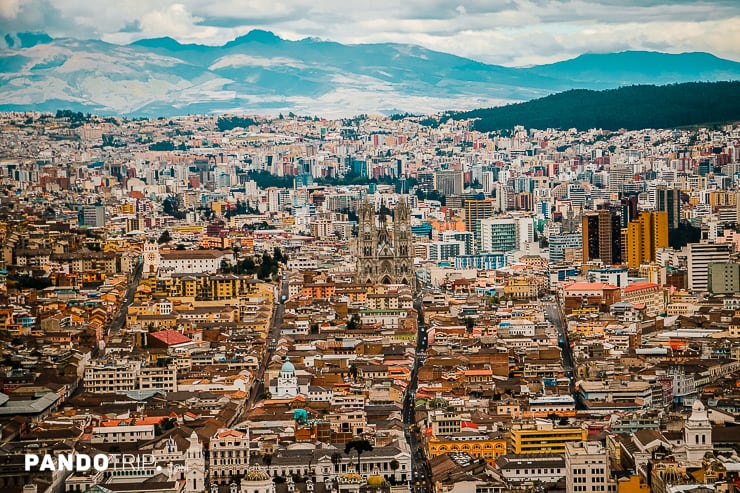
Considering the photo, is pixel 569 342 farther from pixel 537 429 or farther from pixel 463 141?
pixel 463 141

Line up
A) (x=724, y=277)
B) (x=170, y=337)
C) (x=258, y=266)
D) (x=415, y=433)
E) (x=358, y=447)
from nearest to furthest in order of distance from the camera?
1. (x=358, y=447)
2. (x=415, y=433)
3. (x=170, y=337)
4. (x=724, y=277)
5. (x=258, y=266)

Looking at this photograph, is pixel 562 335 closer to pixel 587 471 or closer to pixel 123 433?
pixel 123 433

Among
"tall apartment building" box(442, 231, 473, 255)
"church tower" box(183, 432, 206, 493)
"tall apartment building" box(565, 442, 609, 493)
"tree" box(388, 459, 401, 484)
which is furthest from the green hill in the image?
"tall apartment building" box(565, 442, 609, 493)

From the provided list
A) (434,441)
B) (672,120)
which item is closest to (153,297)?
(434,441)

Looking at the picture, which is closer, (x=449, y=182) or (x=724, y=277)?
(x=724, y=277)

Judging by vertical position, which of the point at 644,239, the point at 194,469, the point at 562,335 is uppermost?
the point at 644,239

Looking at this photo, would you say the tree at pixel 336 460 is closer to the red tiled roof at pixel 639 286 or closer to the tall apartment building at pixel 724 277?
the red tiled roof at pixel 639 286

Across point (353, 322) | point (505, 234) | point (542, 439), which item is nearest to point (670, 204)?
point (505, 234)
